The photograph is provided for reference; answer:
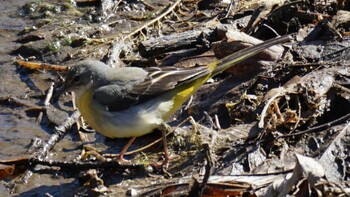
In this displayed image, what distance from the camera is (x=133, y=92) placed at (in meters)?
8.45

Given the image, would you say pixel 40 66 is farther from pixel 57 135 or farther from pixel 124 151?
pixel 124 151

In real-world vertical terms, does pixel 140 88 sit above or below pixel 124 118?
above

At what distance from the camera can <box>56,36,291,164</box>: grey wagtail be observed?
26.9 feet

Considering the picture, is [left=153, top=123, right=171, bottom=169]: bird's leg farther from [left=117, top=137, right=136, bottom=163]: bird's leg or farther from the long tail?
the long tail

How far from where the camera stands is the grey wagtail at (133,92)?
26.9ft

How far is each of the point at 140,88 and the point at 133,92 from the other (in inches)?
4.0

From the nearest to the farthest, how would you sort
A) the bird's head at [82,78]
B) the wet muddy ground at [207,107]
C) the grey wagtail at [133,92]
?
1. the wet muddy ground at [207,107]
2. the grey wagtail at [133,92]
3. the bird's head at [82,78]

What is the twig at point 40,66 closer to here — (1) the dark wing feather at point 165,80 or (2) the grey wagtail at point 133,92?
(2) the grey wagtail at point 133,92

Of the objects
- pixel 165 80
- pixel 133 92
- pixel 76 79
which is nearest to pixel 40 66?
pixel 76 79

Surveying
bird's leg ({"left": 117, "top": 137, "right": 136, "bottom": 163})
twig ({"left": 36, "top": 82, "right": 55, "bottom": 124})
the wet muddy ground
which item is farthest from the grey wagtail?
twig ({"left": 36, "top": 82, "right": 55, "bottom": 124})

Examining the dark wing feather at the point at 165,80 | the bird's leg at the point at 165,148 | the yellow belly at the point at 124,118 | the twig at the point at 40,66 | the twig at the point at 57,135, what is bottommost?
the twig at the point at 40,66

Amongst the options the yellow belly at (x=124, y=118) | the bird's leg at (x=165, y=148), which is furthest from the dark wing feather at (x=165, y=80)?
the bird's leg at (x=165, y=148)

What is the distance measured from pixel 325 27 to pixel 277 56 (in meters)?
0.84

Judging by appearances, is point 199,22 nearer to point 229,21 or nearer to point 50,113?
point 229,21
